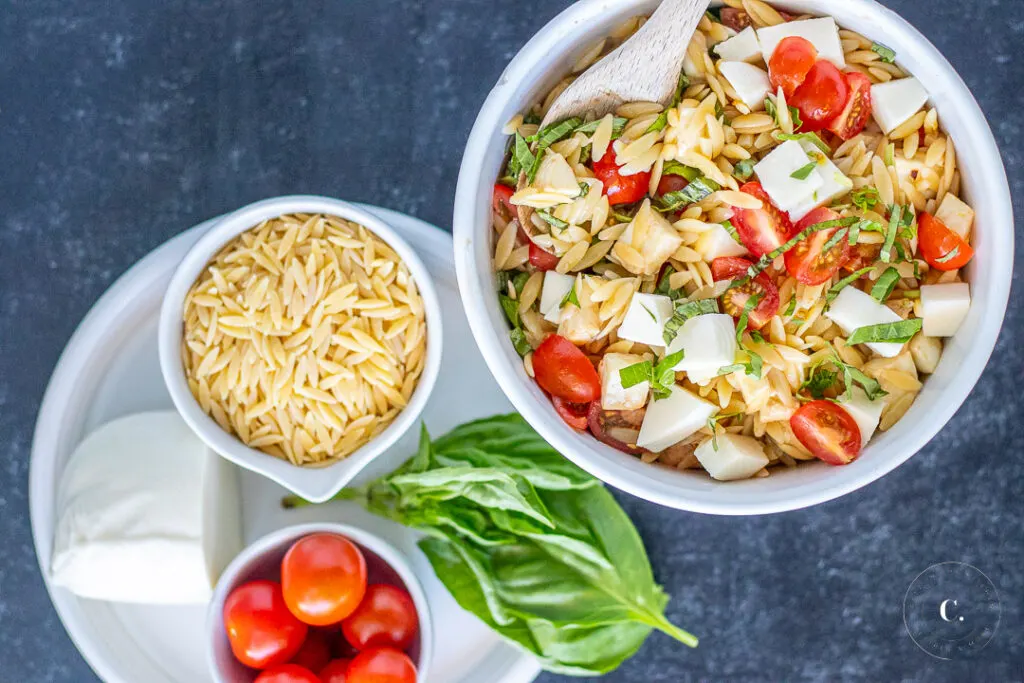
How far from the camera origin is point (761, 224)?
3.18 ft

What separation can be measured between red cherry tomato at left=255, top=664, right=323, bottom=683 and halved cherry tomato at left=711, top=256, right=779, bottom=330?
64 centimetres

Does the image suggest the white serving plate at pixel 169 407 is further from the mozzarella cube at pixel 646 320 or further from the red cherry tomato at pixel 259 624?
the mozzarella cube at pixel 646 320

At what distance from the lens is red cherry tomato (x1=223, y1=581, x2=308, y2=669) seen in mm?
1187

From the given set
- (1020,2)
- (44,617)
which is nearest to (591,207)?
(1020,2)

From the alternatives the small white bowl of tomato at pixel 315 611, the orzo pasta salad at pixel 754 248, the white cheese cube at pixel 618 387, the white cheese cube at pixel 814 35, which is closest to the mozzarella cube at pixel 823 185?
the orzo pasta salad at pixel 754 248

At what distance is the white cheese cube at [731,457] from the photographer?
984 millimetres

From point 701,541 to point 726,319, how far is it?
491mm

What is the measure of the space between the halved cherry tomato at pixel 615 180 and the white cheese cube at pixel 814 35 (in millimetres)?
171

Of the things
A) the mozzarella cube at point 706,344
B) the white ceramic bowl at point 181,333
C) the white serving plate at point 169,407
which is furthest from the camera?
the white serving plate at point 169,407

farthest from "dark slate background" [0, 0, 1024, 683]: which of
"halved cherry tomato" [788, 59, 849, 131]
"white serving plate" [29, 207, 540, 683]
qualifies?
"halved cherry tomato" [788, 59, 849, 131]

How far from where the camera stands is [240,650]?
3.93 feet

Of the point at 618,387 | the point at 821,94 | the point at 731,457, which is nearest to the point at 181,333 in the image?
the point at 618,387

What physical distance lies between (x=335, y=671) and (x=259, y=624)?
0.13 m

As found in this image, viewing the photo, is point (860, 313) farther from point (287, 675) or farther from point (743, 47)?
point (287, 675)
